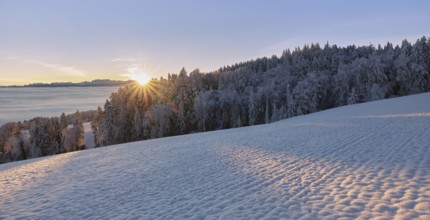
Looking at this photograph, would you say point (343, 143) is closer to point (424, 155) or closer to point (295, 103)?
point (424, 155)

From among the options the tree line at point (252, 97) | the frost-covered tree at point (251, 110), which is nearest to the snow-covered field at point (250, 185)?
the tree line at point (252, 97)

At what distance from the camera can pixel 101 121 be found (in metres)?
88.1

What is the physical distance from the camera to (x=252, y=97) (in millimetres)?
87438

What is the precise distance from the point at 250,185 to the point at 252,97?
252 feet

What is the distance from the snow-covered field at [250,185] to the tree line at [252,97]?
6061cm

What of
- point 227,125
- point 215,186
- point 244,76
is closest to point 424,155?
point 215,186

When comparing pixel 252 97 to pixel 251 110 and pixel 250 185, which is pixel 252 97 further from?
pixel 250 185

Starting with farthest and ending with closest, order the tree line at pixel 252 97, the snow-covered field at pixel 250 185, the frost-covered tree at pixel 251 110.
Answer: the frost-covered tree at pixel 251 110
the tree line at pixel 252 97
the snow-covered field at pixel 250 185

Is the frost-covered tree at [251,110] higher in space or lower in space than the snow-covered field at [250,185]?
lower

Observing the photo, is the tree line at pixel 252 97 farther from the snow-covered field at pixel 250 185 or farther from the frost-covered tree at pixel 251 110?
the snow-covered field at pixel 250 185

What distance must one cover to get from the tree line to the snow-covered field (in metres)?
60.6

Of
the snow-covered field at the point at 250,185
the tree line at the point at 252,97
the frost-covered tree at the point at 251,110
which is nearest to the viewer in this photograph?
the snow-covered field at the point at 250,185

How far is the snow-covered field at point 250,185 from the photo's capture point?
8.91m

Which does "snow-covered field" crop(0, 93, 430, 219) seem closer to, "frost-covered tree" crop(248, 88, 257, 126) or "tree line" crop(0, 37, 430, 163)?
"tree line" crop(0, 37, 430, 163)
